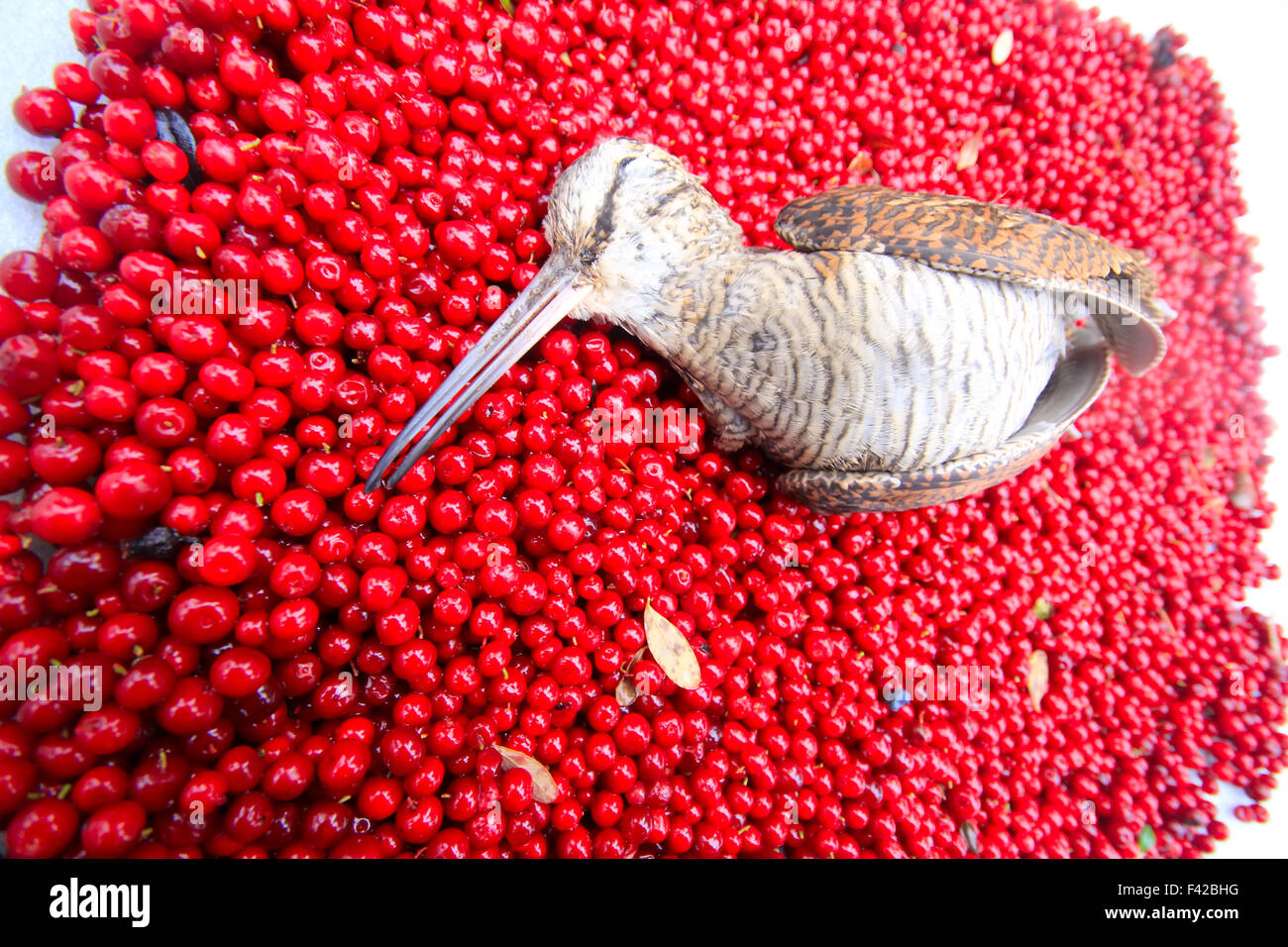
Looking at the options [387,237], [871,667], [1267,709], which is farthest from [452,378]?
[1267,709]

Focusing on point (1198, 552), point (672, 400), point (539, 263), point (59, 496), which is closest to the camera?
point (59, 496)

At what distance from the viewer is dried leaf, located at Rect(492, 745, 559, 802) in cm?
109

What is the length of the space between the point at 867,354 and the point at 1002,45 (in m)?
1.47

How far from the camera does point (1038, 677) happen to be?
1.65m

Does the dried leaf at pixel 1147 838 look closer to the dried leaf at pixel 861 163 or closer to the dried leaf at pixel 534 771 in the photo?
the dried leaf at pixel 534 771

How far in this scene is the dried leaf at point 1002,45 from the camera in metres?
1.93

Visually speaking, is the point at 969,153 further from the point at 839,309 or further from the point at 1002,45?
the point at 839,309

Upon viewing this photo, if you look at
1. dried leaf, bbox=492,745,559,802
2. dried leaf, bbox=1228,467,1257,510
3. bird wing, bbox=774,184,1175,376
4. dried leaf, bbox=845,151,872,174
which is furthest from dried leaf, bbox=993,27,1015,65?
dried leaf, bbox=492,745,559,802

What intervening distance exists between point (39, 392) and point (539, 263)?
913mm

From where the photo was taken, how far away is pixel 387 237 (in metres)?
1.15

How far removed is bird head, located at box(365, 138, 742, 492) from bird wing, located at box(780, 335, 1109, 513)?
21.0 inches

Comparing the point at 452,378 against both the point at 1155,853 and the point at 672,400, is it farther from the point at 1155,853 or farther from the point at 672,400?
the point at 1155,853

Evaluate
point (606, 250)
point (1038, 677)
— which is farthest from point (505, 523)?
point (1038, 677)

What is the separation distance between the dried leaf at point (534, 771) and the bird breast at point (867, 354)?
34.3 inches
